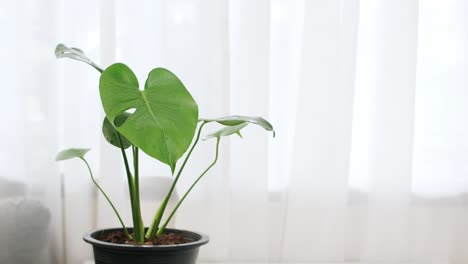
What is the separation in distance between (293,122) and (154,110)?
26.9 inches

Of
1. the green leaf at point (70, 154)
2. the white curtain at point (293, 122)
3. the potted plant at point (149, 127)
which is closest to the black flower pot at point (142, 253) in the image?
the potted plant at point (149, 127)

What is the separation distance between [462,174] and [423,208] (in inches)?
5.3

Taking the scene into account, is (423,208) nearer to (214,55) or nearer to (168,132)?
(214,55)

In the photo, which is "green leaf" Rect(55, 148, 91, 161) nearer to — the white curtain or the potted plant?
the potted plant

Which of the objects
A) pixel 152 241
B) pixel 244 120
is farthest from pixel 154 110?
pixel 152 241

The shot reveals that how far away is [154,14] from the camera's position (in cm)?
153

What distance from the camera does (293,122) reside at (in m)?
1.58

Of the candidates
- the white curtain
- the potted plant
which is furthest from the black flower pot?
the white curtain

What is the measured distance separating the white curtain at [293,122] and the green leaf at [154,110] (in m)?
0.52

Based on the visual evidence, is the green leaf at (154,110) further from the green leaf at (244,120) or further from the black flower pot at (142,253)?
the black flower pot at (142,253)

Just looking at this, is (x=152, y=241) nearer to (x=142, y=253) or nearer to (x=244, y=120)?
(x=142, y=253)

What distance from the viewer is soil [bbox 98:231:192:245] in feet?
3.99

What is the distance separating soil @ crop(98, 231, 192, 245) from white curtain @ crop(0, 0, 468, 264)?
0.80 feet

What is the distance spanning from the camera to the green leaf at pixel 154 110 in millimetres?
916
